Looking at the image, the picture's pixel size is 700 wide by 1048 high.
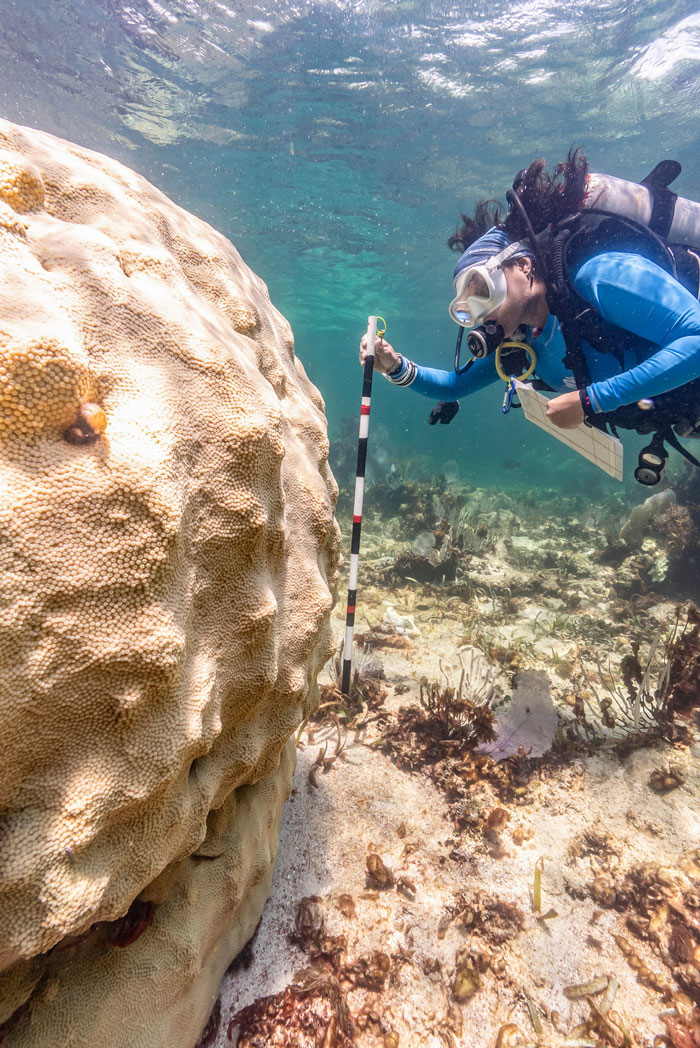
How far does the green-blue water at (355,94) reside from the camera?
422 inches

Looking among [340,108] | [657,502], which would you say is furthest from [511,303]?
[340,108]

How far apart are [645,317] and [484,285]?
111 centimetres

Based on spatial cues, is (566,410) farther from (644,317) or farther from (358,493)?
(358,493)

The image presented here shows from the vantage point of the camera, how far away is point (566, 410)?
316 cm

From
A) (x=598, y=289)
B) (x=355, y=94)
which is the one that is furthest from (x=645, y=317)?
(x=355, y=94)

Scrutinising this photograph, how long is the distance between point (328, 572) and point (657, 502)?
8.74 meters

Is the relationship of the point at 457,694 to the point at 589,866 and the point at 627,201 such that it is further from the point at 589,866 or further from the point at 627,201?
the point at 627,201

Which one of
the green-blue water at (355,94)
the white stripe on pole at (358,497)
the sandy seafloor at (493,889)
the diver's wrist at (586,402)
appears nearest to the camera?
the sandy seafloor at (493,889)

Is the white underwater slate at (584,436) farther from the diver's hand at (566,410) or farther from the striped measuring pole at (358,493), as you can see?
the striped measuring pole at (358,493)

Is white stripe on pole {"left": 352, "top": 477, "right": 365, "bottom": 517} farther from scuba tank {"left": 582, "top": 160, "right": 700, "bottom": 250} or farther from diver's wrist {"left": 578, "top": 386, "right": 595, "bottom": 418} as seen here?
scuba tank {"left": 582, "top": 160, "right": 700, "bottom": 250}

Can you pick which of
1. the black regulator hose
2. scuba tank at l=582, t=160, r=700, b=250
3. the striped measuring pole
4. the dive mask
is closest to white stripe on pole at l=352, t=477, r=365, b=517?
the striped measuring pole

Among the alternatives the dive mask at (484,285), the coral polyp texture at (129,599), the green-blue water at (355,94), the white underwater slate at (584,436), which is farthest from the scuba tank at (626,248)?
the green-blue water at (355,94)

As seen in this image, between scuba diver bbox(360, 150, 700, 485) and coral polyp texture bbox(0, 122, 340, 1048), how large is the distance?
2.24m

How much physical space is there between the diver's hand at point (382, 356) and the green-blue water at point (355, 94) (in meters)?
12.1
